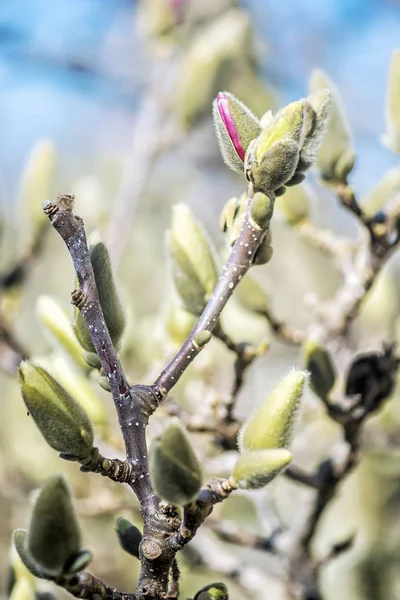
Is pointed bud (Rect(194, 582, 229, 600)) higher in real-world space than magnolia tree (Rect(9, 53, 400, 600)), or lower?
lower

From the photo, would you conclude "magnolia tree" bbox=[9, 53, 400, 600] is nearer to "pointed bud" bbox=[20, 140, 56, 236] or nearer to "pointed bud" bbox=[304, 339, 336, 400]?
"pointed bud" bbox=[304, 339, 336, 400]

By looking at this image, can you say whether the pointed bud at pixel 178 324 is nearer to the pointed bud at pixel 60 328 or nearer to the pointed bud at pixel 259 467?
the pointed bud at pixel 60 328

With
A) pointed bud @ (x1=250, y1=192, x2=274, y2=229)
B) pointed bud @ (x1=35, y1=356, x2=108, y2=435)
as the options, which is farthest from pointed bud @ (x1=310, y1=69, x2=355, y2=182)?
pointed bud @ (x1=35, y1=356, x2=108, y2=435)

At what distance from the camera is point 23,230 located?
4.41 feet

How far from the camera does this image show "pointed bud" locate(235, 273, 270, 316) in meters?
1.06

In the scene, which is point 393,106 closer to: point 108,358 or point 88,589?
point 108,358

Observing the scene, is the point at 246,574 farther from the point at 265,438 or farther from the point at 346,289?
the point at 265,438

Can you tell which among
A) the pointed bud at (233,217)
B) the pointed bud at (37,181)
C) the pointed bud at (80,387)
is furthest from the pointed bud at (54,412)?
the pointed bud at (37,181)

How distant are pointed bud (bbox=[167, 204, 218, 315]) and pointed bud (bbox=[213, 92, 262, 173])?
6.6 inches

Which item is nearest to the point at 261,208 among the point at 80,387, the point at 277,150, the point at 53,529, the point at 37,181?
the point at 277,150

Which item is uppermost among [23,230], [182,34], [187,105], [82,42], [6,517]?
[82,42]

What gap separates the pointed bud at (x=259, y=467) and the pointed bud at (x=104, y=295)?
17cm

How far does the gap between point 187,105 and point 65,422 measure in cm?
111

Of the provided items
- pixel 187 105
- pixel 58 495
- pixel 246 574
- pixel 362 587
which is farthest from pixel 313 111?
pixel 362 587
